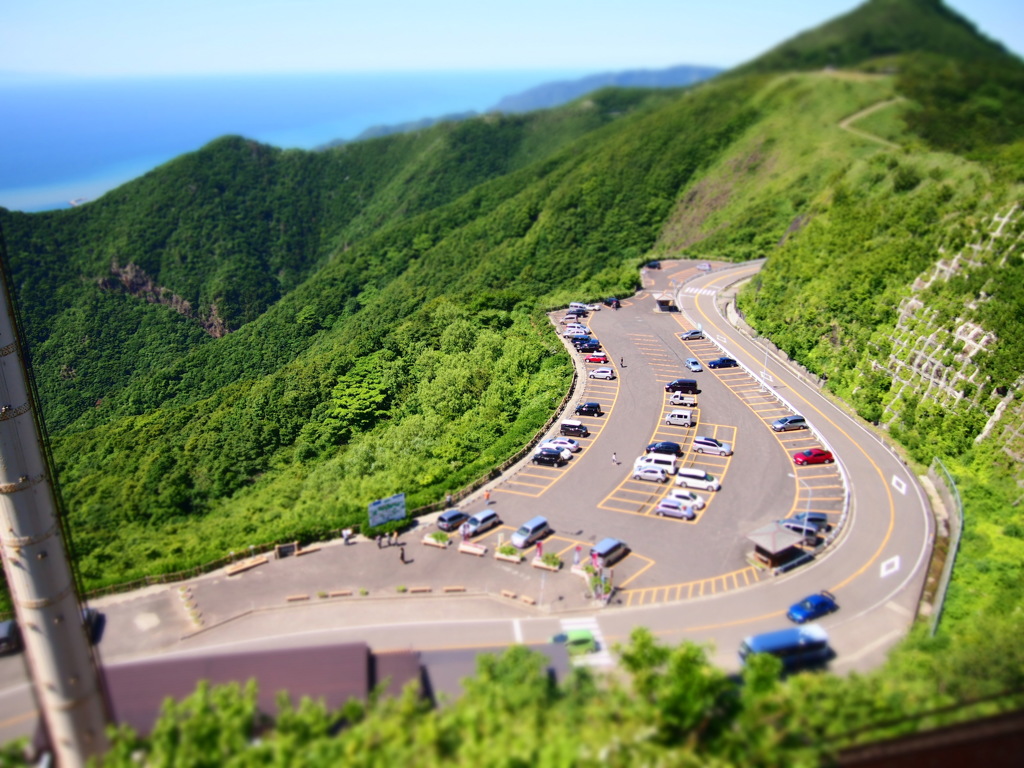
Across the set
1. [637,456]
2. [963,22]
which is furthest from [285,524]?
[963,22]

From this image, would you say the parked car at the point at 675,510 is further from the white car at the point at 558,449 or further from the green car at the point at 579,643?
the green car at the point at 579,643

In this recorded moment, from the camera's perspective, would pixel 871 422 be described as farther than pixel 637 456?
Yes

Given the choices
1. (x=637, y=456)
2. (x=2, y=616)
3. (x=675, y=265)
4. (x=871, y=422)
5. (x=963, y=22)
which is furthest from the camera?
(x=963, y=22)

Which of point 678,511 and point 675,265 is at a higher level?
point 675,265

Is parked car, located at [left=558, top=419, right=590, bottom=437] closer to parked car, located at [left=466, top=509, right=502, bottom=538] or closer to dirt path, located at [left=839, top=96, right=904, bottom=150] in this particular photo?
parked car, located at [left=466, top=509, right=502, bottom=538]

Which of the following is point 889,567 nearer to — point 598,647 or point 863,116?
point 598,647

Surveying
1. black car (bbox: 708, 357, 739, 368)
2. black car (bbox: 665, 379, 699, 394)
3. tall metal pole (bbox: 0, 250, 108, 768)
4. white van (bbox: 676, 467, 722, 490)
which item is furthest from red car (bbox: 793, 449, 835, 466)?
tall metal pole (bbox: 0, 250, 108, 768)

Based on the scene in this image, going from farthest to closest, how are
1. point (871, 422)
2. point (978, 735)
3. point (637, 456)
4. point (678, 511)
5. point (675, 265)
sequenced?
point (675, 265) → point (871, 422) → point (637, 456) → point (678, 511) → point (978, 735)

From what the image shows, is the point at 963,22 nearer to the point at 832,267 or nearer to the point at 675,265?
the point at 675,265
